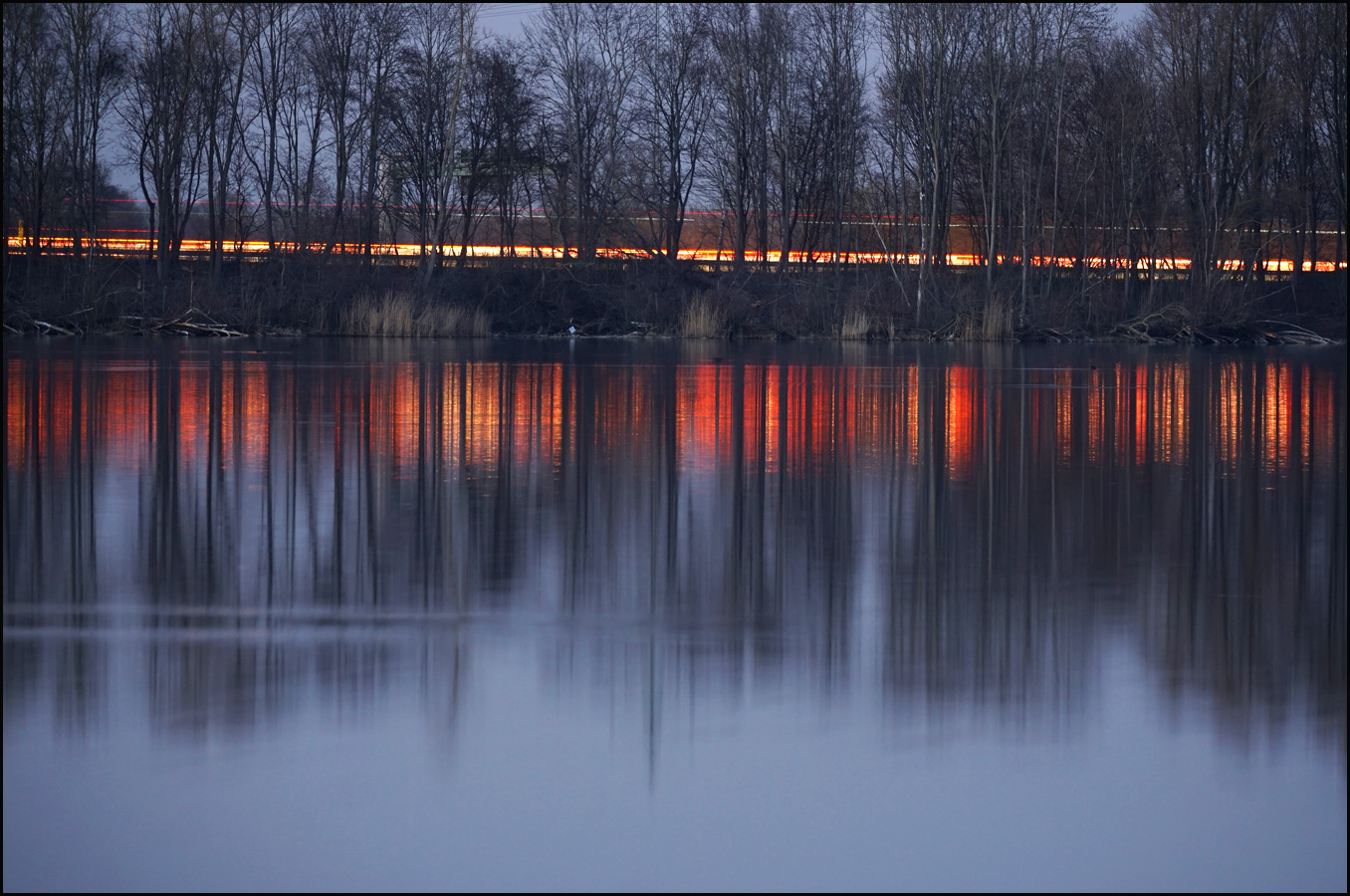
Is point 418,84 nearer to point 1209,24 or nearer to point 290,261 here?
point 290,261

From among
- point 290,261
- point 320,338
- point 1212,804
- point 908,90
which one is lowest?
point 1212,804

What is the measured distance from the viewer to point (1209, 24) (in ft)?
129

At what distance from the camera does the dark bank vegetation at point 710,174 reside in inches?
1474

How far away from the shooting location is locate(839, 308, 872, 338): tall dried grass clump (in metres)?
36.0

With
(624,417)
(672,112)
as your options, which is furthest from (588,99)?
(624,417)

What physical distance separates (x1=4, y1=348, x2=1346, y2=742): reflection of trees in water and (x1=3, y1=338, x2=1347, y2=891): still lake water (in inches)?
1.1

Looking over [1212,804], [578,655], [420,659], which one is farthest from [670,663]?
[1212,804]

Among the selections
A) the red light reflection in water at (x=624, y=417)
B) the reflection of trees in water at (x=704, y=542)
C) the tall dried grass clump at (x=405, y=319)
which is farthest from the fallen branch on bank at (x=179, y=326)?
the reflection of trees in water at (x=704, y=542)

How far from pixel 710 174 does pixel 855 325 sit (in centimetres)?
1444

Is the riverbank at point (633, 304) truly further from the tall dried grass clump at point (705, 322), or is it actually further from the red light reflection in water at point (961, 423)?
the red light reflection in water at point (961, 423)

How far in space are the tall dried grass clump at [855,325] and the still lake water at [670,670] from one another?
2640 centimetres

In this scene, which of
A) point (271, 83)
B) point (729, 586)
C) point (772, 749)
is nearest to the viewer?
point (772, 749)

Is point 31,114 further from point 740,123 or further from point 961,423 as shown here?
point 961,423

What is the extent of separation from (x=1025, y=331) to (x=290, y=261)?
66.2ft
